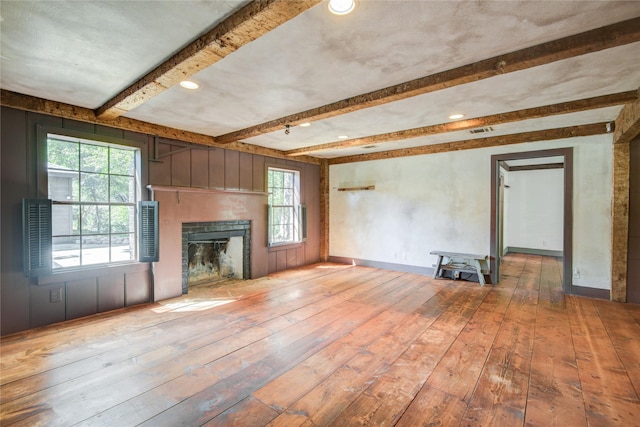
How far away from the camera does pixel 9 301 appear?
2.94 m

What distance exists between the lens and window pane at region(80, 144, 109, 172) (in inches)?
137

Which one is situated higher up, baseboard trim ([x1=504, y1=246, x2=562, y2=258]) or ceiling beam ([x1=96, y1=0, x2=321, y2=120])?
ceiling beam ([x1=96, y1=0, x2=321, y2=120])

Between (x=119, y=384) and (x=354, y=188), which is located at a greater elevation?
(x=354, y=188)

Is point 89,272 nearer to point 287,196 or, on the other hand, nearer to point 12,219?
point 12,219

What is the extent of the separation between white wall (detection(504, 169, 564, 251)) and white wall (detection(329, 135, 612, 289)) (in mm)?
3810

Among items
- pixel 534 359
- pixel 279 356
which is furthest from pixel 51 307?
pixel 534 359

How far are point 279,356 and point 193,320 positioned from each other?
1340 millimetres

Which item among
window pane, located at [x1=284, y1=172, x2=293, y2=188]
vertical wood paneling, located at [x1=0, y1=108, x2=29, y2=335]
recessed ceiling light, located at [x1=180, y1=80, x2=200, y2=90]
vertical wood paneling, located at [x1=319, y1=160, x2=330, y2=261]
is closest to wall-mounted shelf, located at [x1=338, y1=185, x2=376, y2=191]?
vertical wood paneling, located at [x1=319, y1=160, x2=330, y2=261]

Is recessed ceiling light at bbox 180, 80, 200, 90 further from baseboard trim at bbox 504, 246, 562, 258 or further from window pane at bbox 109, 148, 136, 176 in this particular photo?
baseboard trim at bbox 504, 246, 562, 258

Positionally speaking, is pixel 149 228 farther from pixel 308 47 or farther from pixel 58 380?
pixel 308 47

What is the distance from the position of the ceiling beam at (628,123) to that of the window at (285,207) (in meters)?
4.93

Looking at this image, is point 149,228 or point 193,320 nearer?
point 193,320

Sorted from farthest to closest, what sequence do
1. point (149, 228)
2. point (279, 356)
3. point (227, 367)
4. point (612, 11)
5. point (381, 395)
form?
1. point (149, 228)
2. point (279, 356)
3. point (227, 367)
4. point (381, 395)
5. point (612, 11)

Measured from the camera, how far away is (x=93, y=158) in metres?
3.55
